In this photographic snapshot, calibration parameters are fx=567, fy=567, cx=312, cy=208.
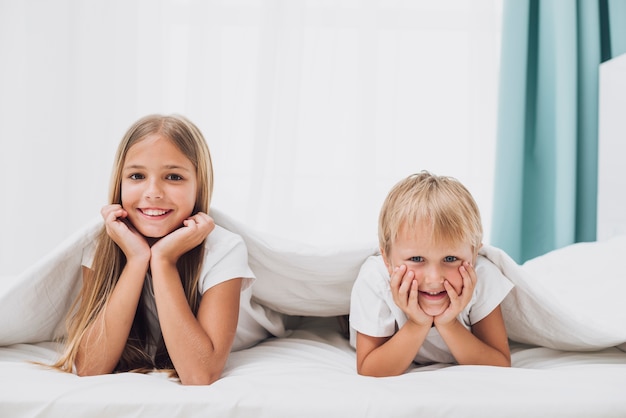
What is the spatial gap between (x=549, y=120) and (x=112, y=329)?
2.41 m

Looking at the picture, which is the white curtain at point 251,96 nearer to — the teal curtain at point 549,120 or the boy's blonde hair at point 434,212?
the teal curtain at point 549,120

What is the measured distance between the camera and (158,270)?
3.30ft

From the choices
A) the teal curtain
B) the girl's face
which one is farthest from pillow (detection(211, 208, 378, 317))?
the teal curtain

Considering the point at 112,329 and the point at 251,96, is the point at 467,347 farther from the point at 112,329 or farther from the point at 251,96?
the point at 251,96

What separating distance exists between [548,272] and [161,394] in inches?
46.0

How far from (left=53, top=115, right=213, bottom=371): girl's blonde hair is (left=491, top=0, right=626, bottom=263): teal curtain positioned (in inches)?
77.1

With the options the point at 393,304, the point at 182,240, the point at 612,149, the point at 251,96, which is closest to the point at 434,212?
the point at 393,304

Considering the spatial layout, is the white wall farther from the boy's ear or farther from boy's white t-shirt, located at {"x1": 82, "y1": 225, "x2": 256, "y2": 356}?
boy's white t-shirt, located at {"x1": 82, "y1": 225, "x2": 256, "y2": 356}

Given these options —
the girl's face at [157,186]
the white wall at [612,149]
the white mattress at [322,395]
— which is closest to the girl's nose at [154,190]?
the girl's face at [157,186]

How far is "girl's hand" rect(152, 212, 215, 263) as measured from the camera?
3.35 ft

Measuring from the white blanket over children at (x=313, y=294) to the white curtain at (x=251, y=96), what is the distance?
160cm

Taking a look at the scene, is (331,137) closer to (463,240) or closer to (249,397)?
(463,240)

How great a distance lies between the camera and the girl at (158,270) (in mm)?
970

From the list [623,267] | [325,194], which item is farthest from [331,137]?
[623,267]
